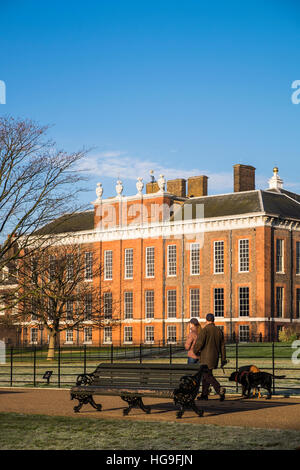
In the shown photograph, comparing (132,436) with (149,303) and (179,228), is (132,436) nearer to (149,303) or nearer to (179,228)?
(179,228)

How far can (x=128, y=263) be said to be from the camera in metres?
68.7

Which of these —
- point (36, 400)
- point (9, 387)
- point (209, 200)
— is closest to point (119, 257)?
point (209, 200)

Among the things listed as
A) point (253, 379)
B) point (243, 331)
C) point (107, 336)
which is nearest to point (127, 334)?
point (107, 336)

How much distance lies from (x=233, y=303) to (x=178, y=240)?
7.56 m

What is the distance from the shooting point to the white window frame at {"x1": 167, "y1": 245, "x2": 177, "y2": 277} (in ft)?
215

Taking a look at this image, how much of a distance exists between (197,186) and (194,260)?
1052 centimetres

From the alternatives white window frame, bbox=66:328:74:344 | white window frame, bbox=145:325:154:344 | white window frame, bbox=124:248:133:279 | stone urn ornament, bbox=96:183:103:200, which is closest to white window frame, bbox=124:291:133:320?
white window frame, bbox=124:248:133:279

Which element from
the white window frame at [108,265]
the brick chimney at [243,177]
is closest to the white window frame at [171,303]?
the white window frame at [108,265]

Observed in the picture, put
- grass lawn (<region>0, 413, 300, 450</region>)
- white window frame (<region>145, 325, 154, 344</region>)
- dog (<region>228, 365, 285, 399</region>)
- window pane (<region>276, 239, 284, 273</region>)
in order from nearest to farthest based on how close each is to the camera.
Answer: grass lawn (<region>0, 413, 300, 450</region>), dog (<region>228, 365, 285, 399</region>), window pane (<region>276, 239, 284, 273</region>), white window frame (<region>145, 325, 154, 344</region>)

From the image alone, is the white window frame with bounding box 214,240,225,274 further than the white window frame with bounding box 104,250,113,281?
No

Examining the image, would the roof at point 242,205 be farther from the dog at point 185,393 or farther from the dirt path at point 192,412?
the dog at point 185,393

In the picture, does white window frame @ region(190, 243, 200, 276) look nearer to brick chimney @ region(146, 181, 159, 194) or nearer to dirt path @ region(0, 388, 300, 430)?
brick chimney @ region(146, 181, 159, 194)

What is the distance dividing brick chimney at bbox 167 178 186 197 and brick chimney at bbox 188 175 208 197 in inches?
27.7

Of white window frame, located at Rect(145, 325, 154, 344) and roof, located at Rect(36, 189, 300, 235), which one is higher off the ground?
roof, located at Rect(36, 189, 300, 235)
